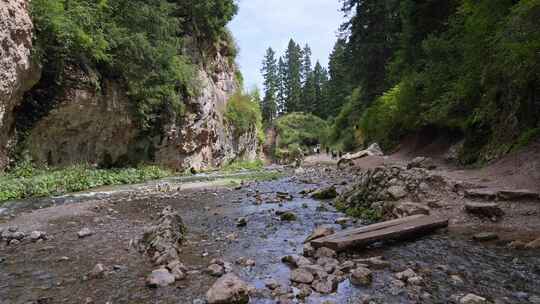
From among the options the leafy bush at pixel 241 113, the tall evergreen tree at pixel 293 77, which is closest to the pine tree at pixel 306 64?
the tall evergreen tree at pixel 293 77

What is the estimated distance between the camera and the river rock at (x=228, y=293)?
3.03 metres

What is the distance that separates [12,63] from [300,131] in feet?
183

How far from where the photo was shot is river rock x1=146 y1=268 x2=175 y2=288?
3561 millimetres

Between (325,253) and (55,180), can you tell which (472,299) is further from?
(55,180)

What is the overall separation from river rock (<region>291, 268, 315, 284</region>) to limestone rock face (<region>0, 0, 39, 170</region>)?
14010mm

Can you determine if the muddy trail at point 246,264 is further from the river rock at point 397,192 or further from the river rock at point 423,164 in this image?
the river rock at point 423,164

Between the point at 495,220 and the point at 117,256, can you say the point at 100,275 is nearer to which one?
the point at 117,256

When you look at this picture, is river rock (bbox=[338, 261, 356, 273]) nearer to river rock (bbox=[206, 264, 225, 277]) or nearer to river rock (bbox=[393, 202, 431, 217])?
river rock (bbox=[206, 264, 225, 277])

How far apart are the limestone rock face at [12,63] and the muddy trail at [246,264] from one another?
746 cm

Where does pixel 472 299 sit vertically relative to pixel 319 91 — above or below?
below

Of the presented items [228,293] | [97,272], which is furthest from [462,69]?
[97,272]

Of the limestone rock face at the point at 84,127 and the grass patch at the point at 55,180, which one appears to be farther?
the limestone rock face at the point at 84,127

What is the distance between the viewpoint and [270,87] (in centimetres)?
8238

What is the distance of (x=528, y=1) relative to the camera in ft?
20.1
